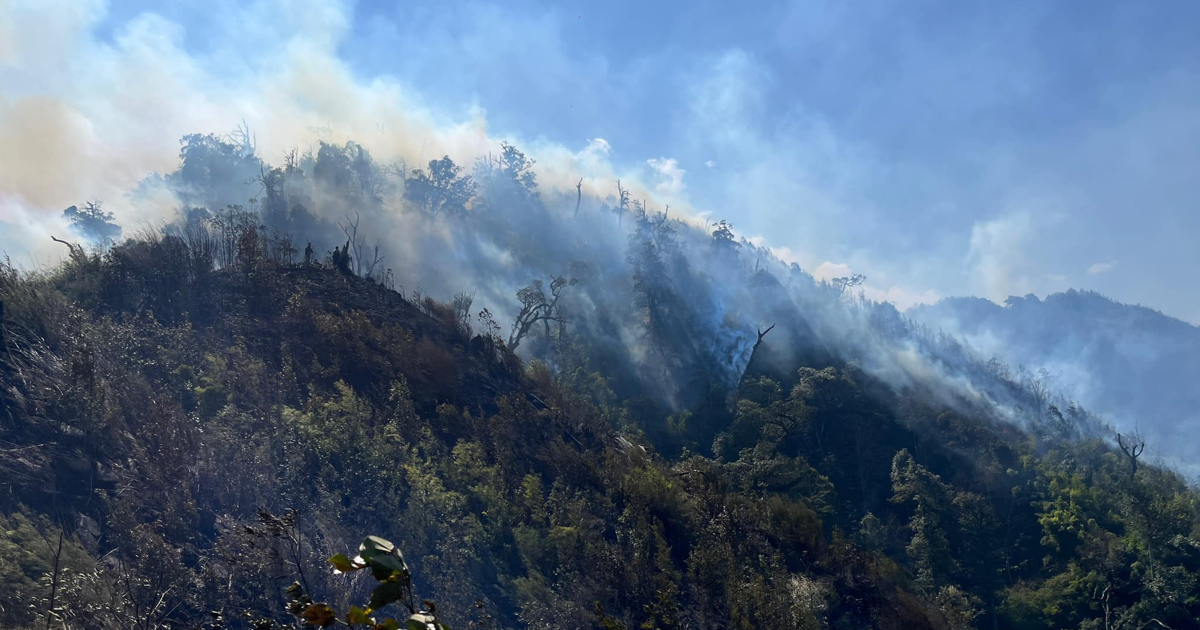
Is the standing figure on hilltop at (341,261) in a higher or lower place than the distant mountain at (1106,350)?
lower

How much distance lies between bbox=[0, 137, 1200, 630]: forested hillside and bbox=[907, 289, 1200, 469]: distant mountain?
6052cm

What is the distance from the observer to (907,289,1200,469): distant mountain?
10750cm

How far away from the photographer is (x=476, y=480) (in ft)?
53.5

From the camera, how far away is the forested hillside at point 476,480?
1110 cm

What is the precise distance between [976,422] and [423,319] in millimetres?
34606

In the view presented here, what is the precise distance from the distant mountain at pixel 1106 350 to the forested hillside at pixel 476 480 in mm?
60525

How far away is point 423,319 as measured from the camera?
24.6 m

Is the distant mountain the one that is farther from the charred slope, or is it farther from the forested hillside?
the charred slope

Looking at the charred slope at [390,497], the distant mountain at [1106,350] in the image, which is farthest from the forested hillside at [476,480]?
the distant mountain at [1106,350]

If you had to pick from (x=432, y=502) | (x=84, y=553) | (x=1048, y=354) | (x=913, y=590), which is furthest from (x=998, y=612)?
(x=1048, y=354)

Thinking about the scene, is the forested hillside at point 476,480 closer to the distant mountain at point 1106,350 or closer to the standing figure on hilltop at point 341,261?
→ the standing figure on hilltop at point 341,261

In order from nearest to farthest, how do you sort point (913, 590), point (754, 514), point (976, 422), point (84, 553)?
1. point (84, 553)
2. point (754, 514)
3. point (913, 590)
4. point (976, 422)

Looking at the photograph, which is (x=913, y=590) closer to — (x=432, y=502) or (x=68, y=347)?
(x=432, y=502)

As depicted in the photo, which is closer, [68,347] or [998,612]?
[68,347]
